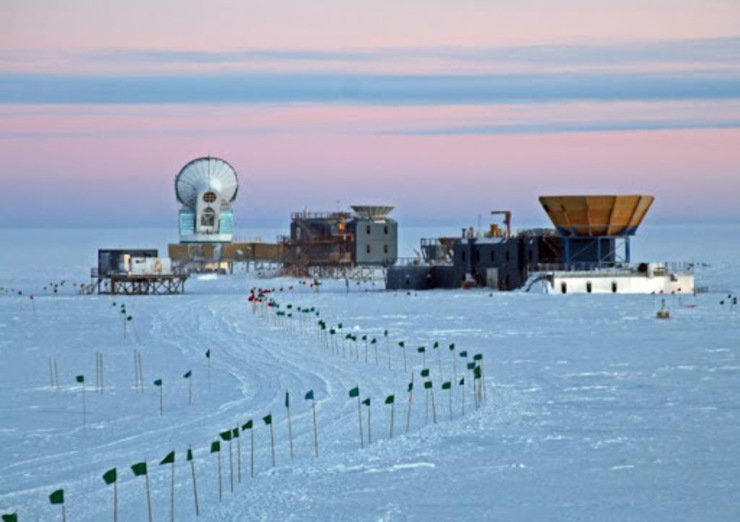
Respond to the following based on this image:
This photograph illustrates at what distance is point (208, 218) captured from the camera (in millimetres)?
122062

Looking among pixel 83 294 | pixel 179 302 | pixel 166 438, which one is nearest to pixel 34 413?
pixel 166 438

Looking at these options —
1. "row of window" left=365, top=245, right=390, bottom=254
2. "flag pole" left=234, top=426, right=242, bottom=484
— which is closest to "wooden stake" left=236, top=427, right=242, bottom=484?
"flag pole" left=234, top=426, right=242, bottom=484

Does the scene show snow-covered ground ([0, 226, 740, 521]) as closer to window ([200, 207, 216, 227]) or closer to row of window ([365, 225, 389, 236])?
row of window ([365, 225, 389, 236])

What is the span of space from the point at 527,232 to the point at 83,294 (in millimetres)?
30733

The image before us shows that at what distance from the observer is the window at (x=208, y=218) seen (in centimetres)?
12169

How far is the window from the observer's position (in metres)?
122

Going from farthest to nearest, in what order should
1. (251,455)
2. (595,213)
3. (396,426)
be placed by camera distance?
1. (595,213)
2. (396,426)
3. (251,455)

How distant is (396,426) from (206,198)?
9655 centimetres

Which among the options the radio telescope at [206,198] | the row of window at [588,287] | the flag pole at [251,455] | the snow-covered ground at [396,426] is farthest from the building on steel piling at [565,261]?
the flag pole at [251,455]

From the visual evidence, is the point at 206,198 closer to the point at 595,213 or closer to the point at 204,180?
the point at 204,180

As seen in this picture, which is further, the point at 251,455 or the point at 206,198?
the point at 206,198

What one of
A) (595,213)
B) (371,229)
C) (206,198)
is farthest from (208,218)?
(595,213)

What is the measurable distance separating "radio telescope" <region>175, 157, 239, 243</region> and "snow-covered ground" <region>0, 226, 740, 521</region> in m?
68.9

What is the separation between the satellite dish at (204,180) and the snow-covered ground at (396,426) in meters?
68.8
